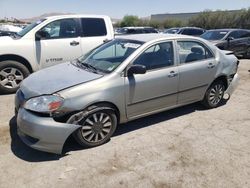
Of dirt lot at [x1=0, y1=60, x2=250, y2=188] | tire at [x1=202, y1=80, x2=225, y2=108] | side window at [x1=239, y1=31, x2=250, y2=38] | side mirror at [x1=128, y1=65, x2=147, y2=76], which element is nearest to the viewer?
dirt lot at [x1=0, y1=60, x2=250, y2=188]

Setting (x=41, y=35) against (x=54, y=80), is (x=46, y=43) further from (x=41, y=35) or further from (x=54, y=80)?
(x=54, y=80)

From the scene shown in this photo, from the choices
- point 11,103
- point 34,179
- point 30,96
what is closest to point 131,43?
point 30,96

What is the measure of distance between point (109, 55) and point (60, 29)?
8.70 ft

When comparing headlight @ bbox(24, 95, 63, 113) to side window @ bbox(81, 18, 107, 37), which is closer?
headlight @ bbox(24, 95, 63, 113)

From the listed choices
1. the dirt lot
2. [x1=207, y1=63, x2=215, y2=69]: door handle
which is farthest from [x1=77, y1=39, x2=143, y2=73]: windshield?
[x1=207, y1=63, x2=215, y2=69]: door handle

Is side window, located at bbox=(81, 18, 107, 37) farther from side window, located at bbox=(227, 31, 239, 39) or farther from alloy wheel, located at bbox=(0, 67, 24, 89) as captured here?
side window, located at bbox=(227, 31, 239, 39)

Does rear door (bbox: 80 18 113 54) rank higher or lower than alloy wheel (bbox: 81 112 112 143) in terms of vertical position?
higher

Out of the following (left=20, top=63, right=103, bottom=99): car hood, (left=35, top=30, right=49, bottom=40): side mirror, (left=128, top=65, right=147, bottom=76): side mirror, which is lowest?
(left=20, top=63, right=103, bottom=99): car hood

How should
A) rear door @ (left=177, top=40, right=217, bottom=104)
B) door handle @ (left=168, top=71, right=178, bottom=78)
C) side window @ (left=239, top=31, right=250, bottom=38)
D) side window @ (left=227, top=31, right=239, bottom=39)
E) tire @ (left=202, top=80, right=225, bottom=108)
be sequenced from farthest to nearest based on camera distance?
side window @ (left=239, top=31, right=250, bottom=38), side window @ (left=227, top=31, right=239, bottom=39), tire @ (left=202, top=80, right=225, bottom=108), rear door @ (left=177, top=40, right=217, bottom=104), door handle @ (left=168, top=71, right=178, bottom=78)

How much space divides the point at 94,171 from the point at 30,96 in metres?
1.31

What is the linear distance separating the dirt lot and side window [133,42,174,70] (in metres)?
1.05

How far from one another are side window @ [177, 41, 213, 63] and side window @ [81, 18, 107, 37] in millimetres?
3004

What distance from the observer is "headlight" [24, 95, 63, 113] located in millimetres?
3445

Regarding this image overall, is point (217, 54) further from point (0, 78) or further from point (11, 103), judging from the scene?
point (0, 78)
